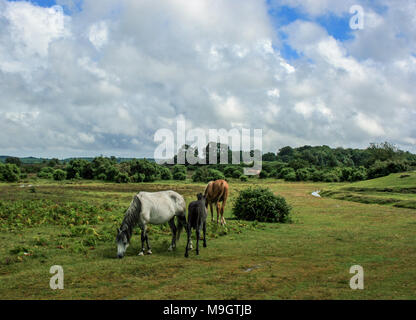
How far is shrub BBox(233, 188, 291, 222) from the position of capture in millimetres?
20047

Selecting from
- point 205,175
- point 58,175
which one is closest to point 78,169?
point 58,175

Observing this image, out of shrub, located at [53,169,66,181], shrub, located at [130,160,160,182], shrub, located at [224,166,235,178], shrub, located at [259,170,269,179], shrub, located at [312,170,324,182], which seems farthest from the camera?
shrub, located at [259,170,269,179]

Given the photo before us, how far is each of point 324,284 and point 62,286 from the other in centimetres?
640

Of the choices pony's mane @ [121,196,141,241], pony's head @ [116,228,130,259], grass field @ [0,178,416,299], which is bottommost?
grass field @ [0,178,416,299]

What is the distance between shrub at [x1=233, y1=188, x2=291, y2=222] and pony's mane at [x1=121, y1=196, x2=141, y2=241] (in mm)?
11040

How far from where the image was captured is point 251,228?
16.7 metres

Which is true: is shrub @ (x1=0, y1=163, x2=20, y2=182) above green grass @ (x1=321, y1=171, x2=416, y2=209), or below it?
above

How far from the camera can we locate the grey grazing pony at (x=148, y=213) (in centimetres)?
1034

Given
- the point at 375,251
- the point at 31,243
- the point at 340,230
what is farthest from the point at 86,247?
the point at 340,230

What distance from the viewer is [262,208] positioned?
2036cm

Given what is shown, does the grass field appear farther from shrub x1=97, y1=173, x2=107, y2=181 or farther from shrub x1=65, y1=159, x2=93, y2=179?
shrub x1=65, y1=159, x2=93, y2=179

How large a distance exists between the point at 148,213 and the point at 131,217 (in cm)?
60

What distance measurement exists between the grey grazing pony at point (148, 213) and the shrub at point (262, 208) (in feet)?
30.9

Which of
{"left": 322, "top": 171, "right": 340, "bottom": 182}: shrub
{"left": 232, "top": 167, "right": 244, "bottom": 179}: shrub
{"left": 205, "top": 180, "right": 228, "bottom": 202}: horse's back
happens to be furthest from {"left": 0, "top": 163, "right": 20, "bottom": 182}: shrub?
{"left": 322, "top": 171, "right": 340, "bottom": 182}: shrub
